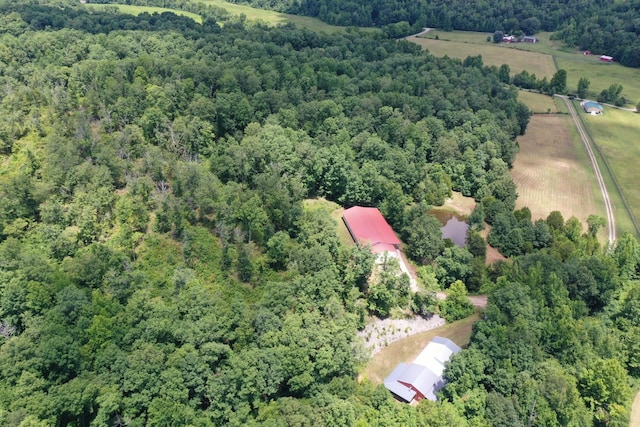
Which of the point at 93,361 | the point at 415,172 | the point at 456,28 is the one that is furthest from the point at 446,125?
the point at 456,28

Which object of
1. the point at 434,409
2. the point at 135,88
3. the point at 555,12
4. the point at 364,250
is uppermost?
the point at 555,12

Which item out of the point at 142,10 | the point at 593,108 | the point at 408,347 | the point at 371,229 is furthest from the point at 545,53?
the point at 408,347

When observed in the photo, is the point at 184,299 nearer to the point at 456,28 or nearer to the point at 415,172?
the point at 415,172

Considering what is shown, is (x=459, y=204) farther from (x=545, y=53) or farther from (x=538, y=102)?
(x=545, y=53)

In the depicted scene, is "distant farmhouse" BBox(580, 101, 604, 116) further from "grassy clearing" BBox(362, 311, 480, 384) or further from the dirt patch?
the dirt patch

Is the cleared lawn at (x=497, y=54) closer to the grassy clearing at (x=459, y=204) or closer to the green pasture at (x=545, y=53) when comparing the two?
the green pasture at (x=545, y=53)

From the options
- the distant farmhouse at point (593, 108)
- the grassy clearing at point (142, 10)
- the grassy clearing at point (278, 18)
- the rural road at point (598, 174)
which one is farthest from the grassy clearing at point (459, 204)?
the grassy clearing at point (142, 10)
